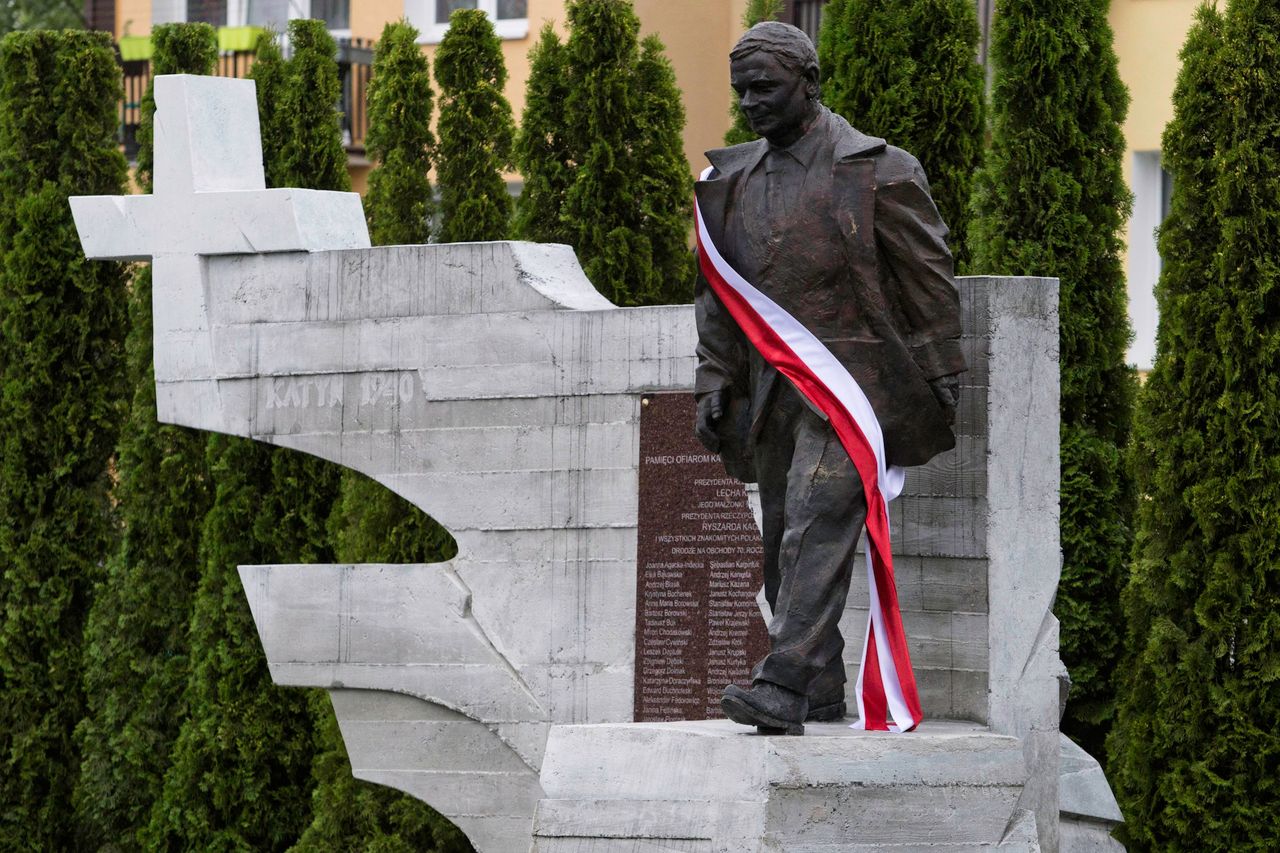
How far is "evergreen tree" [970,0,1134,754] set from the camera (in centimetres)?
1054

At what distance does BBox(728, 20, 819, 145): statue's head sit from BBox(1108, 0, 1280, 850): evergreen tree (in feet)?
8.72

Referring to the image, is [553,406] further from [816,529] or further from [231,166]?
[816,529]

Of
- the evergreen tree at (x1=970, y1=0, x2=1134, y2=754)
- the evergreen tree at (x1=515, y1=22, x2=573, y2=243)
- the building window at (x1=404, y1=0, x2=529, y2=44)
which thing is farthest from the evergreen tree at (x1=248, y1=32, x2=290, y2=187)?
the building window at (x1=404, y1=0, x2=529, y2=44)

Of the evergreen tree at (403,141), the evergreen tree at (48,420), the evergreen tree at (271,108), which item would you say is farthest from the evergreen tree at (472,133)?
the evergreen tree at (48,420)

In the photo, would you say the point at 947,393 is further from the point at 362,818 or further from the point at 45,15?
the point at 45,15

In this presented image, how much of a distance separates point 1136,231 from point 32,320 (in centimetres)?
641

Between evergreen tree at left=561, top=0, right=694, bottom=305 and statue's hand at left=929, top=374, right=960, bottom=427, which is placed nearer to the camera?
statue's hand at left=929, top=374, right=960, bottom=427

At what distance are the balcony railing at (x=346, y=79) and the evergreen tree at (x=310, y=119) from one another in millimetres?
5616

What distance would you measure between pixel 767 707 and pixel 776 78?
1859 mm

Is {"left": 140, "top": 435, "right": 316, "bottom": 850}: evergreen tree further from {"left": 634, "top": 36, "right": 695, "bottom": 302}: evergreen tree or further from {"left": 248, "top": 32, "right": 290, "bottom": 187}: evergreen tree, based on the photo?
{"left": 634, "top": 36, "right": 695, "bottom": 302}: evergreen tree

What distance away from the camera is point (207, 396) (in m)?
10.2

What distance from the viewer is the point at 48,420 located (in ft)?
40.4

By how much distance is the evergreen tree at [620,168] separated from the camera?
11.2 m

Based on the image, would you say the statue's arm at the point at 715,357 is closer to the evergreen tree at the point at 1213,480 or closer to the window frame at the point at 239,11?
the evergreen tree at the point at 1213,480
